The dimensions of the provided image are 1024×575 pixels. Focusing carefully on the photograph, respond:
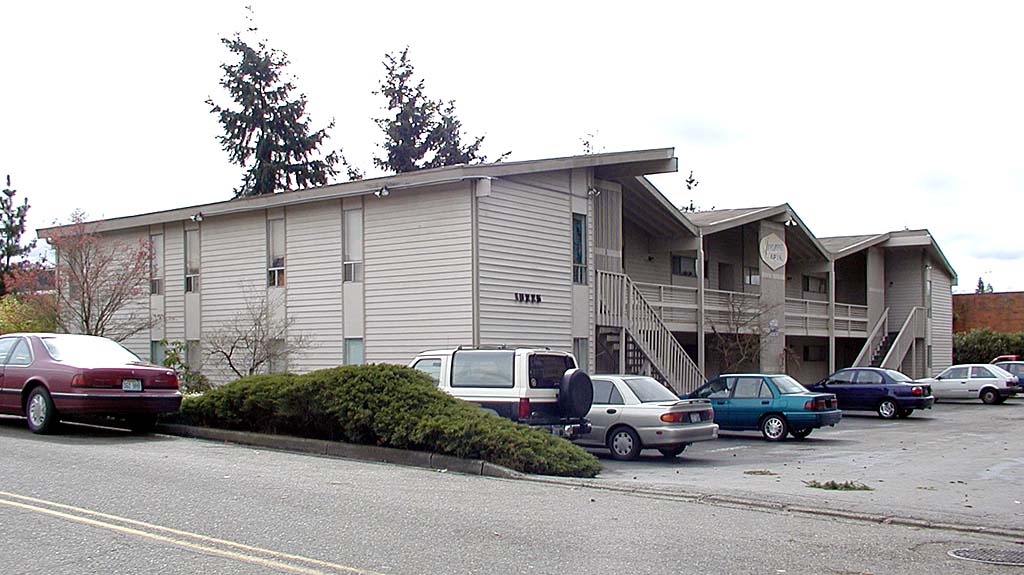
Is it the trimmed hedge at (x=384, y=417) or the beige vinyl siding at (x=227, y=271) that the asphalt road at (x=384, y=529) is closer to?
the trimmed hedge at (x=384, y=417)

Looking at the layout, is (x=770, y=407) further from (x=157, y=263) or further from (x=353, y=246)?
(x=157, y=263)

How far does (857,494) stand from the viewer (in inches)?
491

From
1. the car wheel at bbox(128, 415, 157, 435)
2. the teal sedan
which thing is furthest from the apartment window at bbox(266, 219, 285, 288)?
the teal sedan

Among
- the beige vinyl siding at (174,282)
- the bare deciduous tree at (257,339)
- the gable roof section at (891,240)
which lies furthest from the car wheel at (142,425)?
the gable roof section at (891,240)

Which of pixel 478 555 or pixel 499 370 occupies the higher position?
pixel 499 370

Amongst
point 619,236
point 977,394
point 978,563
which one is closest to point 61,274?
point 619,236

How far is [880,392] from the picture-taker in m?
28.5

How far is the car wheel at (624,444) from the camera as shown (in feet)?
54.2

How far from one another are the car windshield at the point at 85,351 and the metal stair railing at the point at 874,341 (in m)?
30.1

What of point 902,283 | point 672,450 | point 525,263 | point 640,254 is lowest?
point 672,450

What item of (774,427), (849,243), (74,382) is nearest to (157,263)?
(74,382)

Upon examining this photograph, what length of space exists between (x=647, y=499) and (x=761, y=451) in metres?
8.11

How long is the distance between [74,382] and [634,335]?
47.7ft

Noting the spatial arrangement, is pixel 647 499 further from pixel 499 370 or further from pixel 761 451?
pixel 761 451
